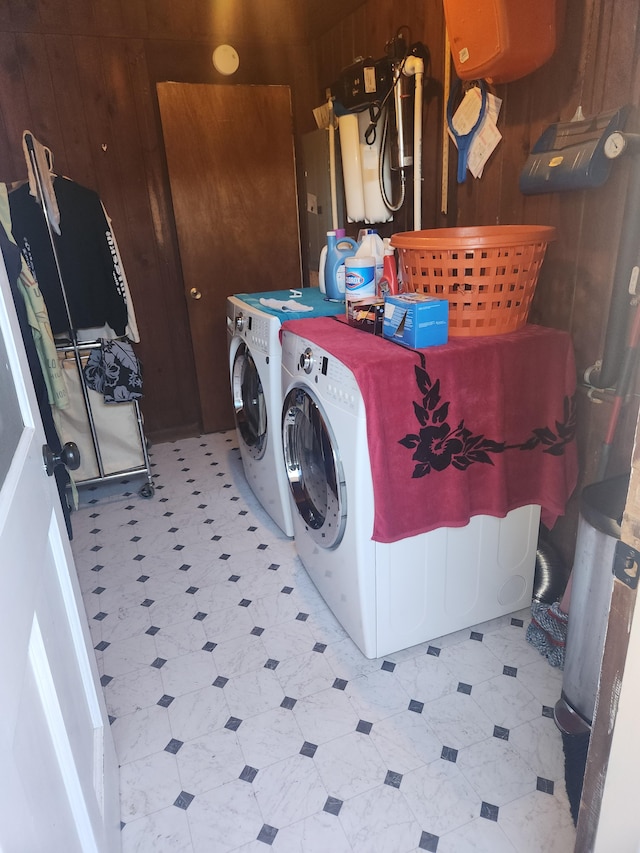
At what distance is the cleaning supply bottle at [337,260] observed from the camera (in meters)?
2.27

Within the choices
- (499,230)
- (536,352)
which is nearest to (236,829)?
(536,352)

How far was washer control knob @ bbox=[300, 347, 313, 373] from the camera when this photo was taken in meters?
1.71

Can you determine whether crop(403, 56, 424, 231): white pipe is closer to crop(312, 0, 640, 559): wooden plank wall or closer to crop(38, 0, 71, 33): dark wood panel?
crop(312, 0, 640, 559): wooden plank wall

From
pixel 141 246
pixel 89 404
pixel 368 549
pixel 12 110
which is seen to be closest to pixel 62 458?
pixel 368 549

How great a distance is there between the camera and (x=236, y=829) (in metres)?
1.31

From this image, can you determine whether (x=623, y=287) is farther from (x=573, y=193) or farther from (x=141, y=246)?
(x=141, y=246)

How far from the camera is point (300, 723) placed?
156 cm

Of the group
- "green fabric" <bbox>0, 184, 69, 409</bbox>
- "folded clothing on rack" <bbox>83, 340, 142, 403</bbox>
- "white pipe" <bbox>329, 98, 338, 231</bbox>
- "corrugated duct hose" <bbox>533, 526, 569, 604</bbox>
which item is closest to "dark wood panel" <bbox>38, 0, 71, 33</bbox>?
"green fabric" <bbox>0, 184, 69, 409</bbox>

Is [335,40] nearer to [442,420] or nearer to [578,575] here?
[442,420]

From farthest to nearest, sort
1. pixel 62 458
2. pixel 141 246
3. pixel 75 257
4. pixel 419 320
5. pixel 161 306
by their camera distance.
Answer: pixel 161 306, pixel 141 246, pixel 75 257, pixel 419 320, pixel 62 458

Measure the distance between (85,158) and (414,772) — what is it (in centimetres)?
318

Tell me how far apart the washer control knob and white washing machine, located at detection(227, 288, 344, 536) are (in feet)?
1.07

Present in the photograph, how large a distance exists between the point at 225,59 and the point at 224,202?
29.8 inches

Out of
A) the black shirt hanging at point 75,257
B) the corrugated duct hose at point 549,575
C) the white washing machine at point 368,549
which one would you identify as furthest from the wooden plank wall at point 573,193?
the black shirt hanging at point 75,257
